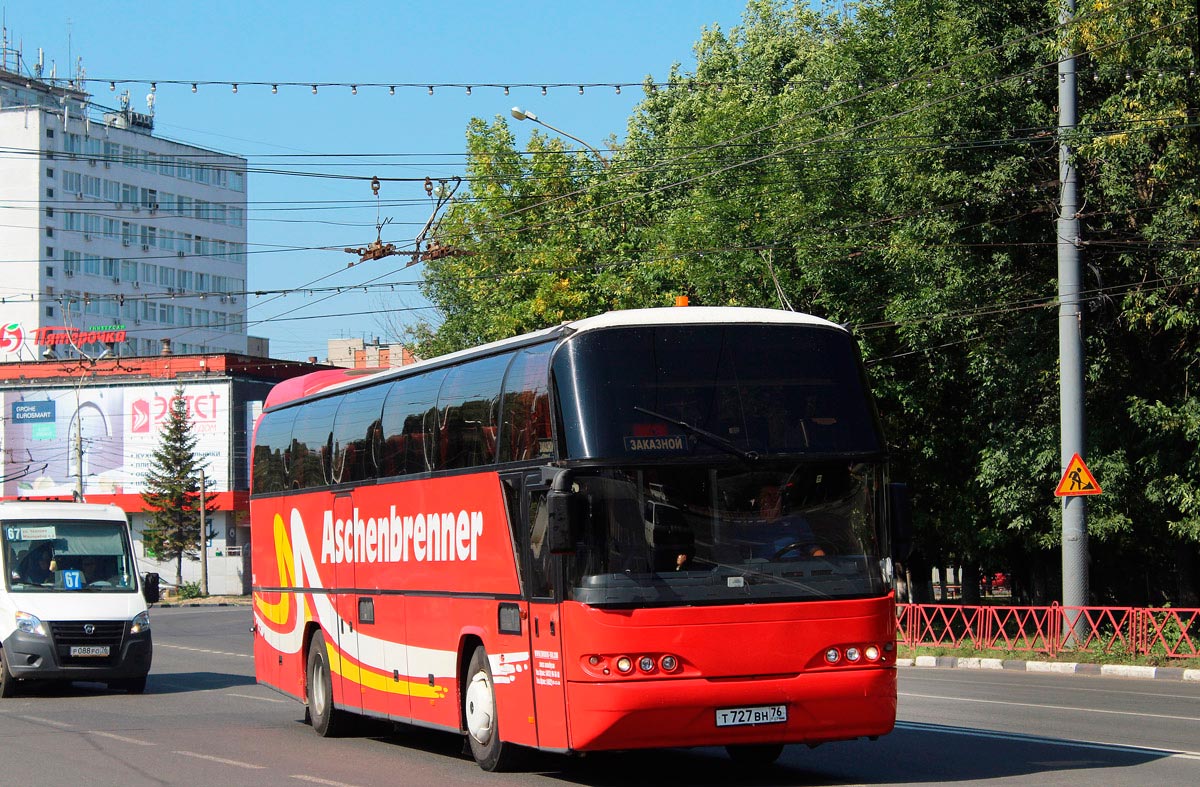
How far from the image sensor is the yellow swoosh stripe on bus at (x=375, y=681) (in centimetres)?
1319

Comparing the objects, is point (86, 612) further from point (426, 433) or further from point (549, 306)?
point (549, 306)

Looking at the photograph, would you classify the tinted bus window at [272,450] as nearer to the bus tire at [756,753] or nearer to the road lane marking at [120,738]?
the road lane marking at [120,738]

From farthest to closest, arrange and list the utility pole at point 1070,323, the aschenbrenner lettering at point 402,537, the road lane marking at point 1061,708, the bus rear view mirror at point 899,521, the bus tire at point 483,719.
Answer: the utility pole at point 1070,323 < the road lane marking at point 1061,708 < the aschenbrenner lettering at point 402,537 < the bus tire at point 483,719 < the bus rear view mirror at point 899,521

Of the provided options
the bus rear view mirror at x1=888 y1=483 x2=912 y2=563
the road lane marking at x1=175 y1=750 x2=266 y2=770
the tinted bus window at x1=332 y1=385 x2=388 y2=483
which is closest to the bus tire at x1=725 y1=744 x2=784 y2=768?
the bus rear view mirror at x1=888 y1=483 x2=912 y2=563

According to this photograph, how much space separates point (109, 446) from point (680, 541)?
3084 inches

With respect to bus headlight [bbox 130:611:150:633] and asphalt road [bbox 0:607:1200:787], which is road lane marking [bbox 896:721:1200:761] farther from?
bus headlight [bbox 130:611:150:633]

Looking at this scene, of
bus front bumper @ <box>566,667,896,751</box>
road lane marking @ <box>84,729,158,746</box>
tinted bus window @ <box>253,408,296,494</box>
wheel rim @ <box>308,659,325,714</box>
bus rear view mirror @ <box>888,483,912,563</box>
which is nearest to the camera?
bus front bumper @ <box>566,667,896,751</box>

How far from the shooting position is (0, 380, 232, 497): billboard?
8275 cm

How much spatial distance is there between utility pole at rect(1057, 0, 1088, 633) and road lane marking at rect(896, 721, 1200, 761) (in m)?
11.0

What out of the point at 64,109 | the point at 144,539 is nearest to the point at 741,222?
the point at 144,539

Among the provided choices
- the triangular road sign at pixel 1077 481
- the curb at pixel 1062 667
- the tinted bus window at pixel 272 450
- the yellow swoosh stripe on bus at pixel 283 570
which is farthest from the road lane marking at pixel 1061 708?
the tinted bus window at pixel 272 450

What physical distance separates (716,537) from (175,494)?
73.1m

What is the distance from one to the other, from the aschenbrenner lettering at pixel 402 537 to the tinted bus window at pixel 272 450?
70.5 inches

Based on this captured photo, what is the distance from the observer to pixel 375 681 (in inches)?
567
